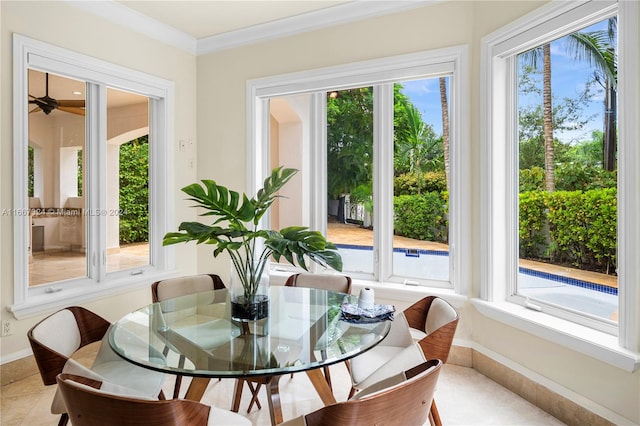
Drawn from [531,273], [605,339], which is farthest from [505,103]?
[605,339]

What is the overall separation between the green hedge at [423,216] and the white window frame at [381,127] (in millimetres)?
77

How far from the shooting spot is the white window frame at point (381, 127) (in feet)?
9.56

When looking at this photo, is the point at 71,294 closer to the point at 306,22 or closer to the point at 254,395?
the point at 254,395

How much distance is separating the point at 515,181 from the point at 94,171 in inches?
128

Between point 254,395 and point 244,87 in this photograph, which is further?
point 244,87

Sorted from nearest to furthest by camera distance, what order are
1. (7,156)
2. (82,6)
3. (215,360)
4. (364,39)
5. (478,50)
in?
(215,360) < (7,156) < (478,50) < (82,6) < (364,39)

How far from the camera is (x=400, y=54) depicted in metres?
3.09

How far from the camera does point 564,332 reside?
2.19m

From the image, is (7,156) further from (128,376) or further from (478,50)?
(478,50)

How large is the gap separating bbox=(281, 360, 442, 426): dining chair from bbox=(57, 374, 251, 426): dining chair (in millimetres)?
325

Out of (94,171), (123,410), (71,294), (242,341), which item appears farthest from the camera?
(94,171)

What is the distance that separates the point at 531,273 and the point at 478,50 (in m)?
1.60

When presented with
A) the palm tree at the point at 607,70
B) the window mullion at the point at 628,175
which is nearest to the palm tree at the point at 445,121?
the palm tree at the point at 607,70

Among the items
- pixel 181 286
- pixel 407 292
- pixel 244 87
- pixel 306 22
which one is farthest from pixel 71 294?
pixel 306 22
